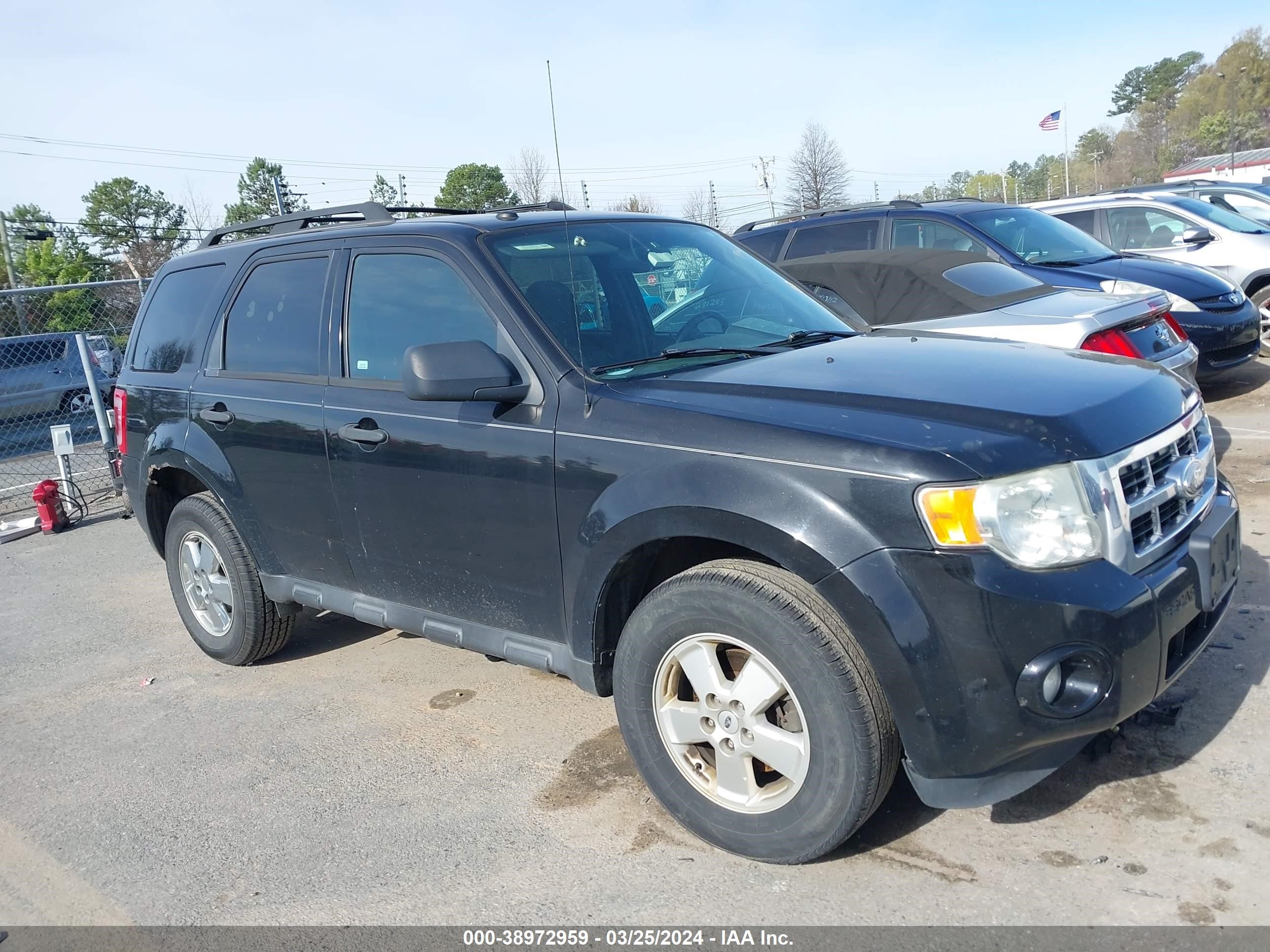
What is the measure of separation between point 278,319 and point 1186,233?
30.5ft

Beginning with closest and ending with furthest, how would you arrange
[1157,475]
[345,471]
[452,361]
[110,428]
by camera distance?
[1157,475] < [452,361] < [345,471] < [110,428]

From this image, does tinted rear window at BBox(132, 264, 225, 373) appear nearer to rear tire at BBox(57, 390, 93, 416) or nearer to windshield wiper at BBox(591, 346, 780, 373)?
windshield wiper at BBox(591, 346, 780, 373)

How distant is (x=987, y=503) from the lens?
103 inches

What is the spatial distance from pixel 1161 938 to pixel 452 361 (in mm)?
2525

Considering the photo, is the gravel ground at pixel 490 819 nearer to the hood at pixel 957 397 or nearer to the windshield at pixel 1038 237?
the hood at pixel 957 397

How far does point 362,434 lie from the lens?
3971 millimetres

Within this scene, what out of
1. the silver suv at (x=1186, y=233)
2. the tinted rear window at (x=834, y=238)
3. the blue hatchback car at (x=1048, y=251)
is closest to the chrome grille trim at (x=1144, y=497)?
the blue hatchback car at (x=1048, y=251)

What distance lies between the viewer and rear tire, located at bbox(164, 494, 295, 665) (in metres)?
4.88

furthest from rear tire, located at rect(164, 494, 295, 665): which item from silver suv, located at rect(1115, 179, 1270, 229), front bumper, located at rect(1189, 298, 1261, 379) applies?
silver suv, located at rect(1115, 179, 1270, 229)

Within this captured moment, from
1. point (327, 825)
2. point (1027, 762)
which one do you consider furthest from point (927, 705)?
point (327, 825)

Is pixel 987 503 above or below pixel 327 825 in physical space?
above

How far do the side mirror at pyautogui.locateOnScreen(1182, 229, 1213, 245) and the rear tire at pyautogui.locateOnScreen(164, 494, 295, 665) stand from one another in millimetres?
9397

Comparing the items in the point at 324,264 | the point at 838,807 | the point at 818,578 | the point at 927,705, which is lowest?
the point at 838,807

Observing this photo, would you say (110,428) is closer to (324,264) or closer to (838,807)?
(324,264)
